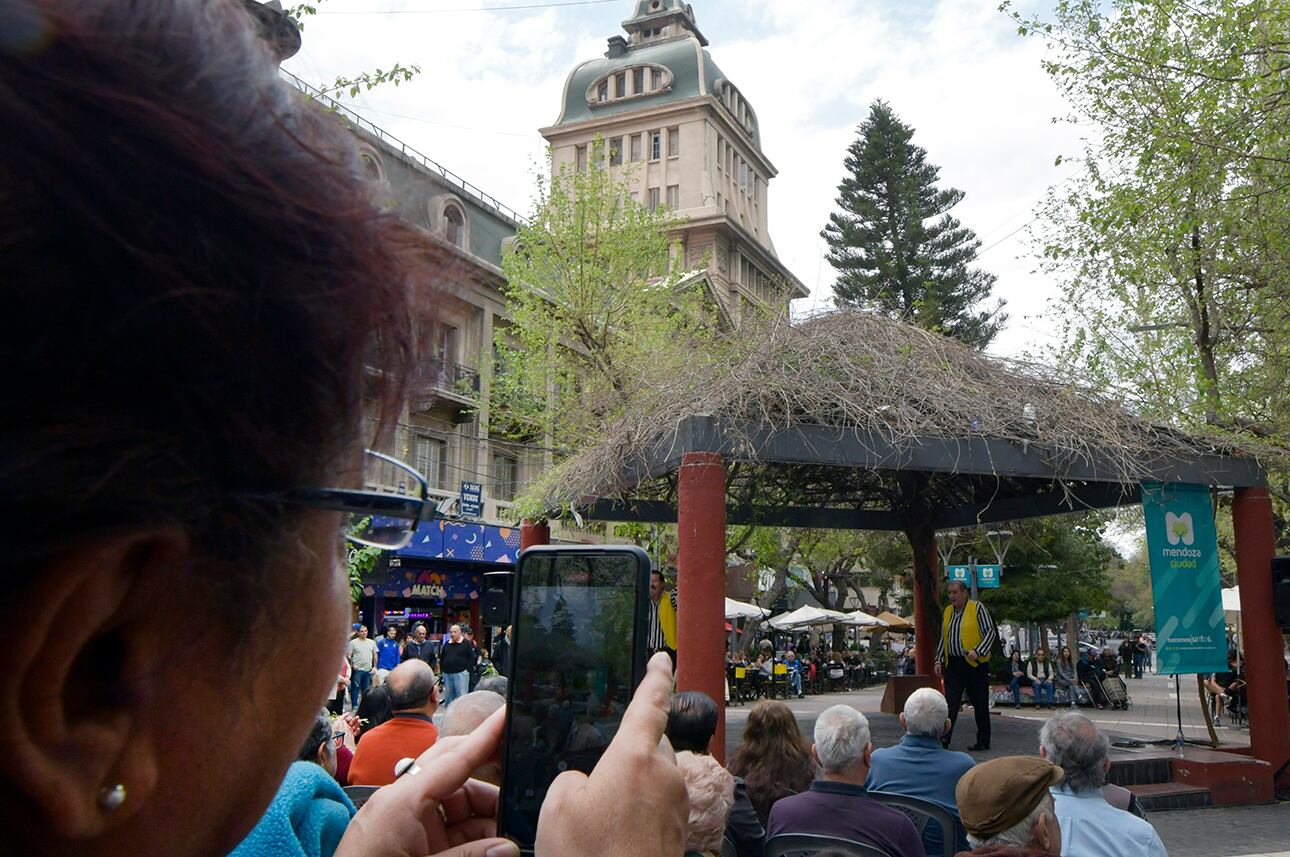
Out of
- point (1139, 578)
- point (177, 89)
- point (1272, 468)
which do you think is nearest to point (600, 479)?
point (1272, 468)

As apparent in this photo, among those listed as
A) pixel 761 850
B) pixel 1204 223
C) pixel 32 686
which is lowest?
pixel 761 850

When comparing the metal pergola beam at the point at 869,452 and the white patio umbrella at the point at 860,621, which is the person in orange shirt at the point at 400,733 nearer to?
the metal pergola beam at the point at 869,452

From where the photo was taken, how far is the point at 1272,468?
39.1 feet

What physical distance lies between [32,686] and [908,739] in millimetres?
5405

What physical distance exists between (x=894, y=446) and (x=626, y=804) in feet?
29.0

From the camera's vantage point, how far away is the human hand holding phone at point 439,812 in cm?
120

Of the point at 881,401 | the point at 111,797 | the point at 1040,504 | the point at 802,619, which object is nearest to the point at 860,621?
the point at 802,619

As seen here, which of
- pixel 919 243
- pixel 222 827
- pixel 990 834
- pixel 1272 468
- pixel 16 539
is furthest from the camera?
pixel 919 243

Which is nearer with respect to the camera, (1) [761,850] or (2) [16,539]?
(2) [16,539]

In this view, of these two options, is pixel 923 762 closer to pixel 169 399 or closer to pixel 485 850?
pixel 485 850

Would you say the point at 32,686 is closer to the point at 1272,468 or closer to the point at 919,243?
the point at 1272,468

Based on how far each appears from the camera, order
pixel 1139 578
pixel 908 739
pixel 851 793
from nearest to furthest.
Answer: pixel 851 793 → pixel 908 739 → pixel 1139 578

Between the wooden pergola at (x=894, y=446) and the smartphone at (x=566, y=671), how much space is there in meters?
7.52

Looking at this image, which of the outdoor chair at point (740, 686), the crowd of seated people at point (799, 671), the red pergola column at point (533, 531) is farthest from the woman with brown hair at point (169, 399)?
the outdoor chair at point (740, 686)
